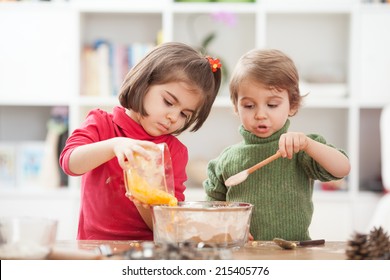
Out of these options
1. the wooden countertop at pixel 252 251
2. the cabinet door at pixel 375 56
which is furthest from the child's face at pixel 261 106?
the cabinet door at pixel 375 56

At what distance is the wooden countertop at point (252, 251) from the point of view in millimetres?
944

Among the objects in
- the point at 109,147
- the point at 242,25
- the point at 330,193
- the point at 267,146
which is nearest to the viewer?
the point at 109,147

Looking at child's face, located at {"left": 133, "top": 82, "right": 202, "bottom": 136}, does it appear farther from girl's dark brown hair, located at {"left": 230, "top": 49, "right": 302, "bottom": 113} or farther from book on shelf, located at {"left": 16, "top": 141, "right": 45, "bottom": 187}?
book on shelf, located at {"left": 16, "top": 141, "right": 45, "bottom": 187}

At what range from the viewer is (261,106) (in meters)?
1.49

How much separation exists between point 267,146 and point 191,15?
8.37ft

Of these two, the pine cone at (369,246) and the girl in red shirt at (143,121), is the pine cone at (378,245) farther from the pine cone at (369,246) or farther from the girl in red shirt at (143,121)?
the girl in red shirt at (143,121)

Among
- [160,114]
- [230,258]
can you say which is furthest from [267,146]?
[230,258]

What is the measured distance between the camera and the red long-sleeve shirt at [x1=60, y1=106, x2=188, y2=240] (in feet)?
4.87

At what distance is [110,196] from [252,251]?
50 centimetres

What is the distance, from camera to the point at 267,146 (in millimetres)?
1560

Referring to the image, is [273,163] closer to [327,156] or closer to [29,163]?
[327,156]

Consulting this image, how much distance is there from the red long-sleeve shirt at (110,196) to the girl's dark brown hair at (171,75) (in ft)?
0.22
